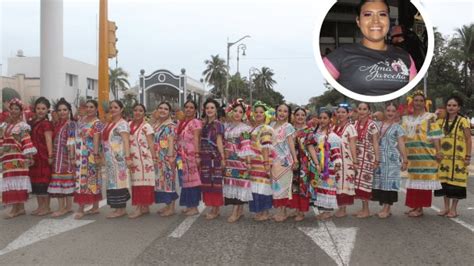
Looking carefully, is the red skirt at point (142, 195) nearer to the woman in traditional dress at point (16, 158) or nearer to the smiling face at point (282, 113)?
the woman in traditional dress at point (16, 158)

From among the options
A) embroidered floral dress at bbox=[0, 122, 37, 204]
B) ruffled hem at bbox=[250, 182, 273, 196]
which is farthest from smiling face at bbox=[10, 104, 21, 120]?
ruffled hem at bbox=[250, 182, 273, 196]

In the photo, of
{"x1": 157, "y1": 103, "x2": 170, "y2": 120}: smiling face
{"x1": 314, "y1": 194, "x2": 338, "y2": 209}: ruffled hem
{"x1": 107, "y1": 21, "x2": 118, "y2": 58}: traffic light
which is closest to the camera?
{"x1": 314, "y1": 194, "x2": 338, "y2": 209}: ruffled hem

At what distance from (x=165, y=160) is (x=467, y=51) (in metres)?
45.2

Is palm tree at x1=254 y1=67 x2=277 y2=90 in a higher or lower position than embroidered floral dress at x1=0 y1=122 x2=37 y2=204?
higher

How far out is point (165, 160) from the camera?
23.0ft

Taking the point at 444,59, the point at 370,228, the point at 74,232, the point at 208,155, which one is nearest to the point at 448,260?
the point at 370,228

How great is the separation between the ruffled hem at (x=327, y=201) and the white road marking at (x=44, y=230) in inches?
119

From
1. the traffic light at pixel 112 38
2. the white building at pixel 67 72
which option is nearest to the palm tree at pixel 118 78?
the white building at pixel 67 72

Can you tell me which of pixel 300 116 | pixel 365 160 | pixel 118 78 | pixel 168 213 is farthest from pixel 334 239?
pixel 118 78

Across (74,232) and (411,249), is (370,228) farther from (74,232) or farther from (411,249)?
(74,232)

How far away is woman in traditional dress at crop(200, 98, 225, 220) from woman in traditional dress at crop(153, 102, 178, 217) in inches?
17.8

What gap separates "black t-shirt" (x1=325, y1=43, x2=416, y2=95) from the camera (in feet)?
17.9

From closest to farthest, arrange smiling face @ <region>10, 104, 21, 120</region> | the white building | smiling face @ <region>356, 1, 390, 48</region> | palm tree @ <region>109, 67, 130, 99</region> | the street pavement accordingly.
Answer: the street pavement → smiling face @ <region>356, 1, 390, 48</region> → smiling face @ <region>10, 104, 21, 120</region> → the white building → palm tree @ <region>109, 67, 130, 99</region>

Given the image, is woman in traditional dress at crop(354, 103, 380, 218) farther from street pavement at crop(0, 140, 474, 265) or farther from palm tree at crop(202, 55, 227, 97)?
palm tree at crop(202, 55, 227, 97)
